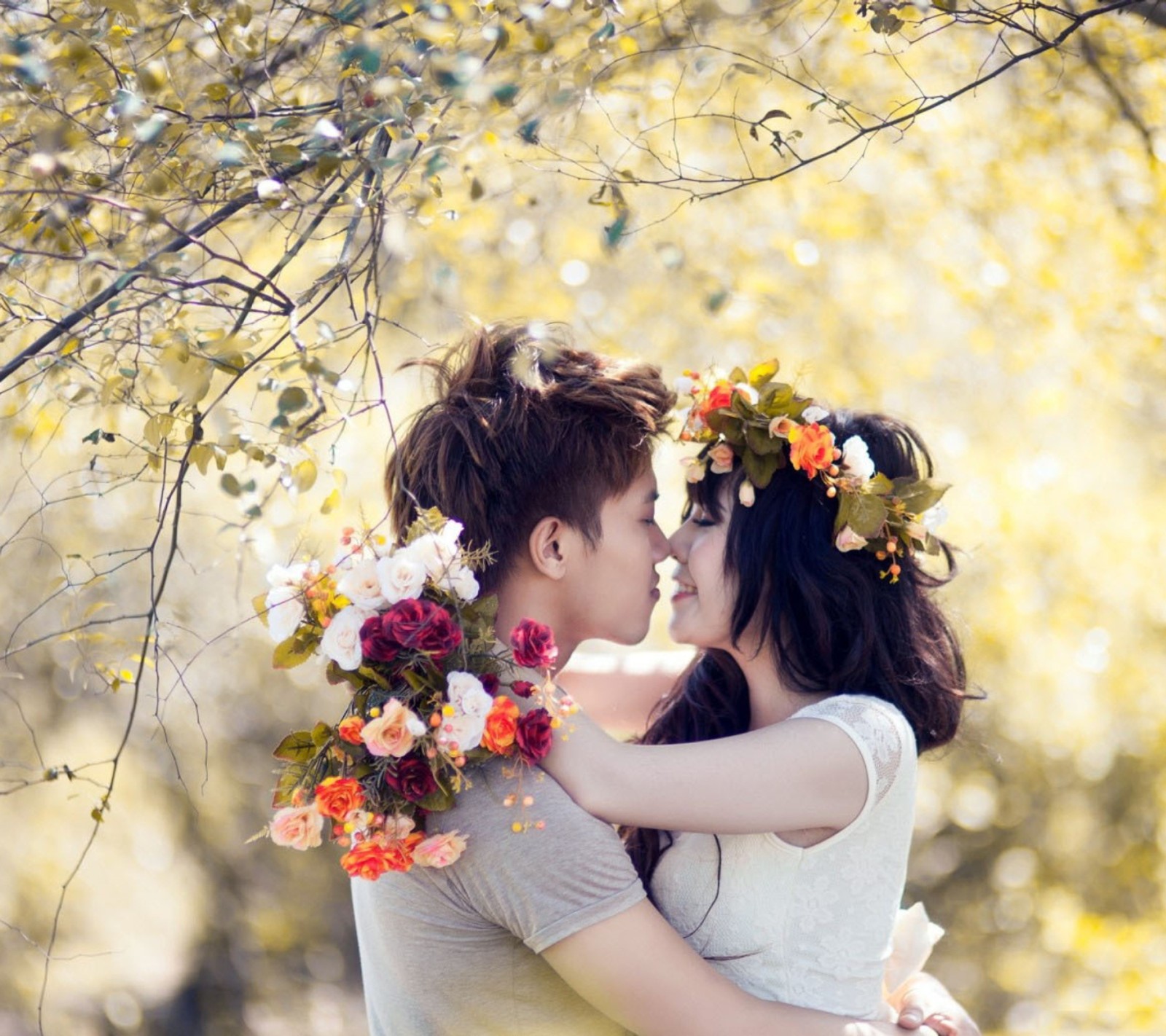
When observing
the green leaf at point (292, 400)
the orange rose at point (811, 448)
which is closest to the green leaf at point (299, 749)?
the green leaf at point (292, 400)

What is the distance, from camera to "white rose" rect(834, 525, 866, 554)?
232 centimetres

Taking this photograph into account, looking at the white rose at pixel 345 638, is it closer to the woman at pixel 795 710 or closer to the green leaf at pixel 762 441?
the woman at pixel 795 710

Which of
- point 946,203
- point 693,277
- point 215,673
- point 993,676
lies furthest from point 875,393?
point 693,277

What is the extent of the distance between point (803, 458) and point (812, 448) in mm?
24

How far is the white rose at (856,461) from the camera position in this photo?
2336mm

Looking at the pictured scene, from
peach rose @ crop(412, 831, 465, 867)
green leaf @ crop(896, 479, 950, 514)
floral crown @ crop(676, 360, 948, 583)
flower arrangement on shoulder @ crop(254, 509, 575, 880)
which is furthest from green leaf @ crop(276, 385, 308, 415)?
green leaf @ crop(896, 479, 950, 514)

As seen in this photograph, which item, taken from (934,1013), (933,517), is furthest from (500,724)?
(934,1013)

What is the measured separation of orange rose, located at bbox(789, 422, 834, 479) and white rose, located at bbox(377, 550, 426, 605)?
79 cm

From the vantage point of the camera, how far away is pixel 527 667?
197cm

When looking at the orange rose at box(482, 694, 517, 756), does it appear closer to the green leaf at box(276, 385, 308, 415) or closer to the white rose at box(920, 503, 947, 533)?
the green leaf at box(276, 385, 308, 415)

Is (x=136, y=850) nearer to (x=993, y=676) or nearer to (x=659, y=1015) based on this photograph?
(x=993, y=676)

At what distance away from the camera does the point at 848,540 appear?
2.32 m

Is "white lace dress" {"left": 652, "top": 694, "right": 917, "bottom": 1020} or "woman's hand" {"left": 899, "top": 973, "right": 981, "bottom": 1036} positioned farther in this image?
"woman's hand" {"left": 899, "top": 973, "right": 981, "bottom": 1036}

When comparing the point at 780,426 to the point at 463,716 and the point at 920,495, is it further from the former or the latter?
the point at 463,716
